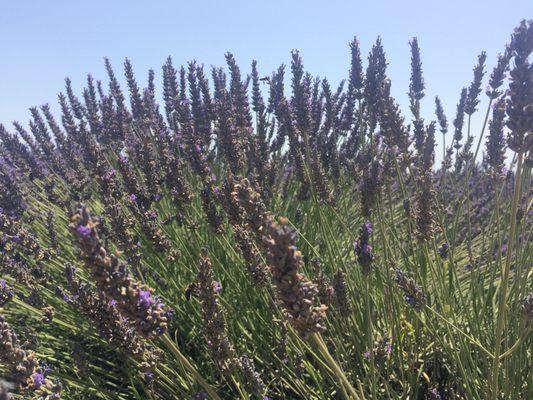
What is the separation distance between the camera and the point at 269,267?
1225 mm

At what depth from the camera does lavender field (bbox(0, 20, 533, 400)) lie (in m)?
1.61

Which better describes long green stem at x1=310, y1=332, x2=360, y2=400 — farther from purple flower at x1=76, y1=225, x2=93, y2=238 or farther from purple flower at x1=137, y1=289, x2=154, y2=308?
purple flower at x1=76, y1=225, x2=93, y2=238

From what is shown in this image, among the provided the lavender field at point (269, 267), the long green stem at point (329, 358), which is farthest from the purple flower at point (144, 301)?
the long green stem at point (329, 358)

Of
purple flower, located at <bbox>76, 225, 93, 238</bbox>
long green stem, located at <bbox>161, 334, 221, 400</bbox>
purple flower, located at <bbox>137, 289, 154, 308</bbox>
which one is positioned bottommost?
long green stem, located at <bbox>161, 334, 221, 400</bbox>

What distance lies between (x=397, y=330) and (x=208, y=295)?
1.37m

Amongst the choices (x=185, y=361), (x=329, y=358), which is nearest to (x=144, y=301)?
(x=185, y=361)

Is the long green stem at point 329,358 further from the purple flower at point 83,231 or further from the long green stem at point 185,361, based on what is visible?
the purple flower at point 83,231

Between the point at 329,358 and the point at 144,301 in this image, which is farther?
the point at 144,301

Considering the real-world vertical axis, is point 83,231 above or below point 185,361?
above

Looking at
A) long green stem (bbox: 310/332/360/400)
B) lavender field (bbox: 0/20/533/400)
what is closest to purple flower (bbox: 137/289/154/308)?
lavender field (bbox: 0/20/533/400)

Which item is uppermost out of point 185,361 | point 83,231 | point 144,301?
point 83,231

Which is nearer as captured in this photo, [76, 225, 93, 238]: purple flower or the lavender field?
[76, 225, 93, 238]: purple flower

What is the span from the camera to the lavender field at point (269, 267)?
5.30 ft

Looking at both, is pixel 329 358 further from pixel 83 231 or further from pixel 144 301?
pixel 83 231
